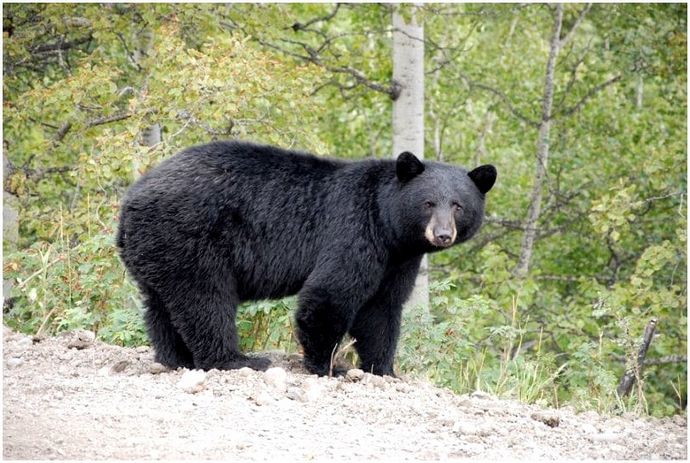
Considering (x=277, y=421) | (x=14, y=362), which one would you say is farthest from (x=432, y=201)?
(x=14, y=362)

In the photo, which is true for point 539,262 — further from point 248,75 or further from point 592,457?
point 592,457

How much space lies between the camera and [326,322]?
6.48 meters

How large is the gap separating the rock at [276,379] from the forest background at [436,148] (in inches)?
68.0

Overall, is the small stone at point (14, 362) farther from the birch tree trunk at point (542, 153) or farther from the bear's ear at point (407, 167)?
the birch tree trunk at point (542, 153)

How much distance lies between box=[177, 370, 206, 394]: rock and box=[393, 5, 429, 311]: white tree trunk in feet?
21.2

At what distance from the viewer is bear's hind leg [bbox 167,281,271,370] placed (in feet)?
21.0

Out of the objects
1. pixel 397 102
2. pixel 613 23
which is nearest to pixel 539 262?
pixel 613 23

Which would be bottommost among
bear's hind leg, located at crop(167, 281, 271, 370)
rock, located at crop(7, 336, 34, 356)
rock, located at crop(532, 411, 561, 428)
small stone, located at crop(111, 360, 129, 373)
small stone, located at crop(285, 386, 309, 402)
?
rock, located at crop(532, 411, 561, 428)

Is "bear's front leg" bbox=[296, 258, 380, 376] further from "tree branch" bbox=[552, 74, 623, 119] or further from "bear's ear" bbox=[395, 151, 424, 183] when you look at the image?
"tree branch" bbox=[552, 74, 623, 119]

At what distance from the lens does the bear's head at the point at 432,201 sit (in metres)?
6.64

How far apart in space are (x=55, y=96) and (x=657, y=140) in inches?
380

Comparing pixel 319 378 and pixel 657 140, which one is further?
pixel 657 140

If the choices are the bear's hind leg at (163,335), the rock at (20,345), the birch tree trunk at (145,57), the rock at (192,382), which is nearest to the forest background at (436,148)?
the birch tree trunk at (145,57)

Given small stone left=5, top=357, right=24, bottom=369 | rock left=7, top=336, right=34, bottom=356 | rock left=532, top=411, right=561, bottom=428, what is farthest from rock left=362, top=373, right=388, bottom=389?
rock left=7, top=336, right=34, bottom=356
